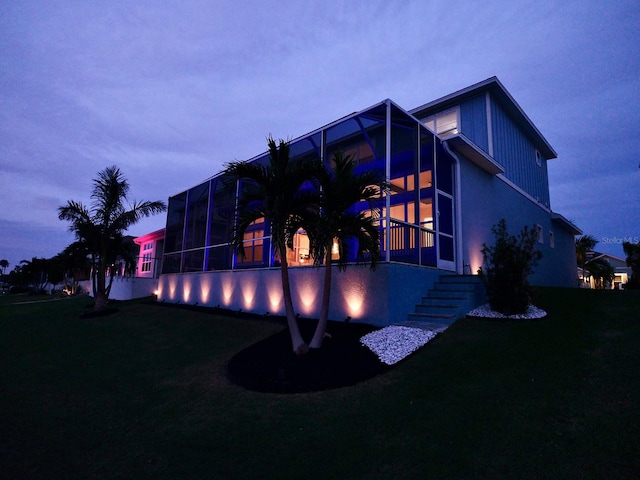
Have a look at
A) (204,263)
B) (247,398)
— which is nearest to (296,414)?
(247,398)

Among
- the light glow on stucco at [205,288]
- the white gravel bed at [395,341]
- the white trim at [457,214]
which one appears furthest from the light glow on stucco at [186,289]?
the white trim at [457,214]

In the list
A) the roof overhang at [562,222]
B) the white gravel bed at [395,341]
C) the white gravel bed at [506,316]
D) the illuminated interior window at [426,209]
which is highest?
the roof overhang at [562,222]

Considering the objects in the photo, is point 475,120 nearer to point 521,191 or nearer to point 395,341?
point 521,191

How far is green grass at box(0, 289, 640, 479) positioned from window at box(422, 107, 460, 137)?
8832mm

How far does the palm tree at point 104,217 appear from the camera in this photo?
16.0m

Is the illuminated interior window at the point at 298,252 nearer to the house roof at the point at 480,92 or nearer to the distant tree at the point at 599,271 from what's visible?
the house roof at the point at 480,92

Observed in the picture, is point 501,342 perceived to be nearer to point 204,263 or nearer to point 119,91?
point 204,263

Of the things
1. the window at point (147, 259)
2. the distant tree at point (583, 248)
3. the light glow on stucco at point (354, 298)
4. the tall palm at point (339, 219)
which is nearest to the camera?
the tall palm at point (339, 219)

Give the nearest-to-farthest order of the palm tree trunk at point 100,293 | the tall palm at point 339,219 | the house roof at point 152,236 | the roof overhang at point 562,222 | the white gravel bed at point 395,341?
the white gravel bed at point 395,341 → the tall palm at point 339,219 → the palm tree trunk at point 100,293 → the roof overhang at point 562,222 → the house roof at point 152,236

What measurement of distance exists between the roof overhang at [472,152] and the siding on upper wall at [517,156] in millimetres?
938

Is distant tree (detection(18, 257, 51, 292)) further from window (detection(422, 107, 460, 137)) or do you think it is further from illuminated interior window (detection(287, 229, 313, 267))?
window (detection(422, 107, 460, 137))

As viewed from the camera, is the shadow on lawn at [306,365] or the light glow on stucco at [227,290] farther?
the light glow on stucco at [227,290]

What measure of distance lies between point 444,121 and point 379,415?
13.2m

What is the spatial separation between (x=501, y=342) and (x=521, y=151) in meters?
13.6
